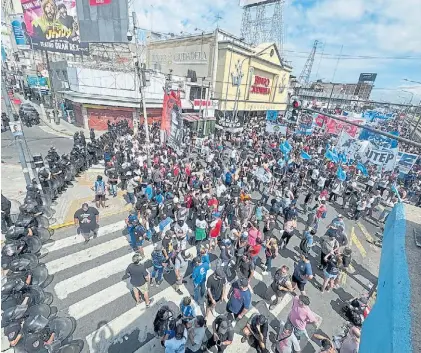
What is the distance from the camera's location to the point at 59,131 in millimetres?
23266

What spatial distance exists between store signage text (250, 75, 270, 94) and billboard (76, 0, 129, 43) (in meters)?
20.8

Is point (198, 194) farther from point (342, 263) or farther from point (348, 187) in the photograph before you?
point (348, 187)

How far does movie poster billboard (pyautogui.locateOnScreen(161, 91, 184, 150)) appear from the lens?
11.7 m

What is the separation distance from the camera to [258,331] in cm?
456

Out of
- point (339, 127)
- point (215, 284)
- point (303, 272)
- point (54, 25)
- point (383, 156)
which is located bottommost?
point (303, 272)

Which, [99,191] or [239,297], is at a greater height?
[239,297]

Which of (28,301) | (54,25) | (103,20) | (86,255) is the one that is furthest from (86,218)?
(54,25)

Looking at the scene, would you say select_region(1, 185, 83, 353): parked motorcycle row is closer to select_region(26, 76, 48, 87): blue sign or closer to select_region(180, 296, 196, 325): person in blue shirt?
select_region(180, 296, 196, 325): person in blue shirt

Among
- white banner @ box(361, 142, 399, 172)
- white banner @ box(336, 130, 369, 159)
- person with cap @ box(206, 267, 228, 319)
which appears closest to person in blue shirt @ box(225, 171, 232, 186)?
person with cap @ box(206, 267, 228, 319)

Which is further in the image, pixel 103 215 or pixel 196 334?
pixel 103 215

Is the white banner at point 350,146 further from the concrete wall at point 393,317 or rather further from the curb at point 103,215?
the concrete wall at point 393,317

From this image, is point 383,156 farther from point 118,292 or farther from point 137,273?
point 118,292

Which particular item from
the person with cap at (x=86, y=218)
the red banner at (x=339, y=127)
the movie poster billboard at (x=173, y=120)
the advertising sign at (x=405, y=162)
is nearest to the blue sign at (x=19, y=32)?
the movie poster billboard at (x=173, y=120)

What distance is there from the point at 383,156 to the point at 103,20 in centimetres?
2458
